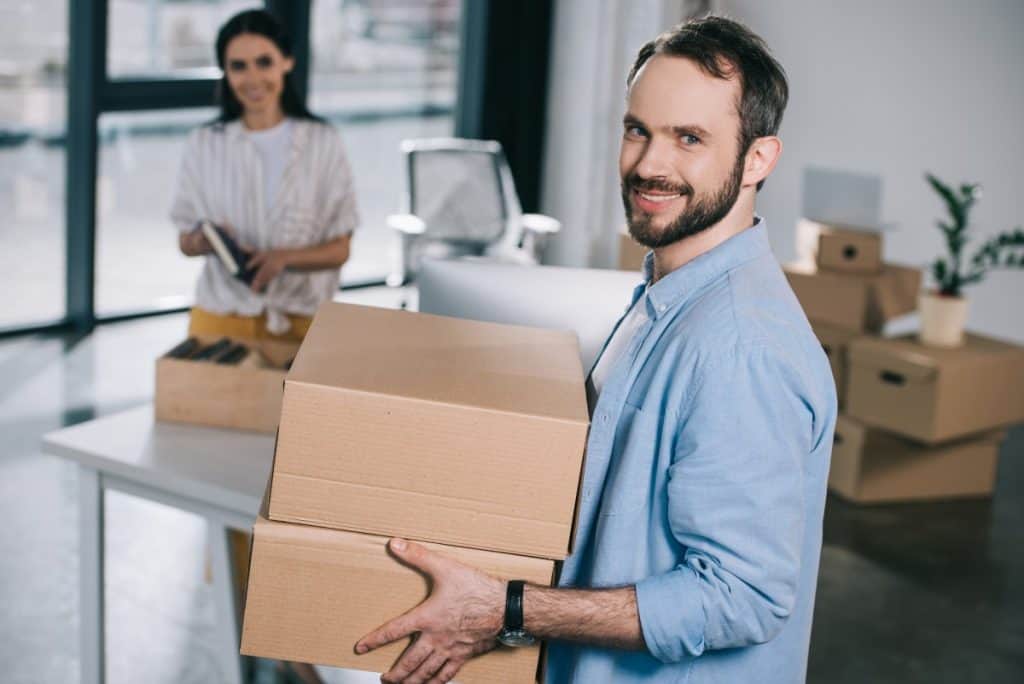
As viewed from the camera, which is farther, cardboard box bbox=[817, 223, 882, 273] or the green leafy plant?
cardboard box bbox=[817, 223, 882, 273]

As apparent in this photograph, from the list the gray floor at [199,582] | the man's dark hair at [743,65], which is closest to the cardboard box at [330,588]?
the man's dark hair at [743,65]

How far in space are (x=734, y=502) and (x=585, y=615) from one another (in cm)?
22

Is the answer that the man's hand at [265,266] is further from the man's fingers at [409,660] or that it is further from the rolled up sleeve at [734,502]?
the rolled up sleeve at [734,502]

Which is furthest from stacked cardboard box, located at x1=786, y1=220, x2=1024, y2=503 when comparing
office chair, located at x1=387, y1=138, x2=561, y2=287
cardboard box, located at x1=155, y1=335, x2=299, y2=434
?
cardboard box, located at x1=155, y1=335, x2=299, y2=434

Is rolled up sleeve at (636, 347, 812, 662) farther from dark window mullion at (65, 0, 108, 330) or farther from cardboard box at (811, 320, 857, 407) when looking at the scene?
dark window mullion at (65, 0, 108, 330)

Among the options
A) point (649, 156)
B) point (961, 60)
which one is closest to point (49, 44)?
point (961, 60)

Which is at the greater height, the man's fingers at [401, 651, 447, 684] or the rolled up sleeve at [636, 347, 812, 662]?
the rolled up sleeve at [636, 347, 812, 662]

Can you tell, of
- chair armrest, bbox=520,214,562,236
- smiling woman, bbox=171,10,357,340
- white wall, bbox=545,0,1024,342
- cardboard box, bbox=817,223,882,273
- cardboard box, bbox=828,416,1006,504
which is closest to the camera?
smiling woman, bbox=171,10,357,340

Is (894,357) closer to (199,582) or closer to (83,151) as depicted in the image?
(199,582)

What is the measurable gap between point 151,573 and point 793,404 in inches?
106

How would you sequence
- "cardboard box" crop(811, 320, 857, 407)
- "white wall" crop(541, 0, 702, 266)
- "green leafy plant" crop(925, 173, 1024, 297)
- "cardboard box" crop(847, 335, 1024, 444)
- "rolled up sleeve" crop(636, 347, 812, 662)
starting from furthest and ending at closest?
"white wall" crop(541, 0, 702, 266), "cardboard box" crop(811, 320, 857, 407), "green leafy plant" crop(925, 173, 1024, 297), "cardboard box" crop(847, 335, 1024, 444), "rolled up sleeve" crop(636, 347, 812, 662)

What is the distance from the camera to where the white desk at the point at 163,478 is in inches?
95.4

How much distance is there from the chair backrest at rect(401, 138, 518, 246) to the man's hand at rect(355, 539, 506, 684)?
4480mm

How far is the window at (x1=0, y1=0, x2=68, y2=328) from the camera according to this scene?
555cm
